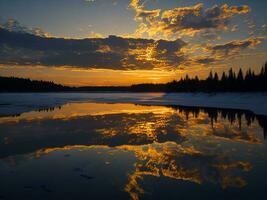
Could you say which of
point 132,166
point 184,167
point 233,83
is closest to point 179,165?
point 184,167

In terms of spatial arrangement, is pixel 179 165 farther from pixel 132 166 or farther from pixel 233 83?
pixel 233 83

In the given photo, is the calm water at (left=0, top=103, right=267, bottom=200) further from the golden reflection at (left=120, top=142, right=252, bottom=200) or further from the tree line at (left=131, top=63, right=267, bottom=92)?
the tree line at (left=131, top=63, right=267, bottom=92)

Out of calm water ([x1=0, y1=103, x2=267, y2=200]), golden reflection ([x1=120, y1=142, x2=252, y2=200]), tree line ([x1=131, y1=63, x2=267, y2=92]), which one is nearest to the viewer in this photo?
calm water ([x1=0, y1=103, x2=267, y2=200])

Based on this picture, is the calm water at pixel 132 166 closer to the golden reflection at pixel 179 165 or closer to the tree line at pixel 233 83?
the golden reflection at pixel 179 165

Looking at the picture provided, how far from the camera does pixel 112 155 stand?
42.6ft

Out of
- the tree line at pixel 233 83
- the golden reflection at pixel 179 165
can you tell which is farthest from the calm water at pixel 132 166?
the tree line at pixel 233 83

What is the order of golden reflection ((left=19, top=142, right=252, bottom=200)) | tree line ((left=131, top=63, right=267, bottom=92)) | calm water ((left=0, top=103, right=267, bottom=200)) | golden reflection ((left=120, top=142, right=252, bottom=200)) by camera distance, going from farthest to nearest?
tree line ((left=131, top=63, right=267, bottom=92)) → golden reflection ((left=19, top=142, right=252, bottom=200)) → golden reflection ((left=120, top=142, right=252, bottom=200)) → calm water ((left=0, top=103, right=267, bottom=200))

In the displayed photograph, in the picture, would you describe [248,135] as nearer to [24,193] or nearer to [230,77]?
[24,193]

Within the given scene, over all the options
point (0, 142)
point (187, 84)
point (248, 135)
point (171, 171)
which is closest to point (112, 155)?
point (171, 171)

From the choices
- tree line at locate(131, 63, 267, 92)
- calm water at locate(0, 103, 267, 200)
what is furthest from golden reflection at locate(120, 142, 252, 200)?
tree line at locate(131, 63, 267, 92)

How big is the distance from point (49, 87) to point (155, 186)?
616 feet

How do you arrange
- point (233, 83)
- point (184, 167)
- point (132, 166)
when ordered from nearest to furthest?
point (184, 167), point (132, 166), point (233, 83)

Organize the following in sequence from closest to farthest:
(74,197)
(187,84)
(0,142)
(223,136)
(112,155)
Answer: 1. (74,197)
2. (112,155)
3. (0,142)
4. (223,136)
5. (187,84)

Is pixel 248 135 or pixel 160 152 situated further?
pixel 248 135
